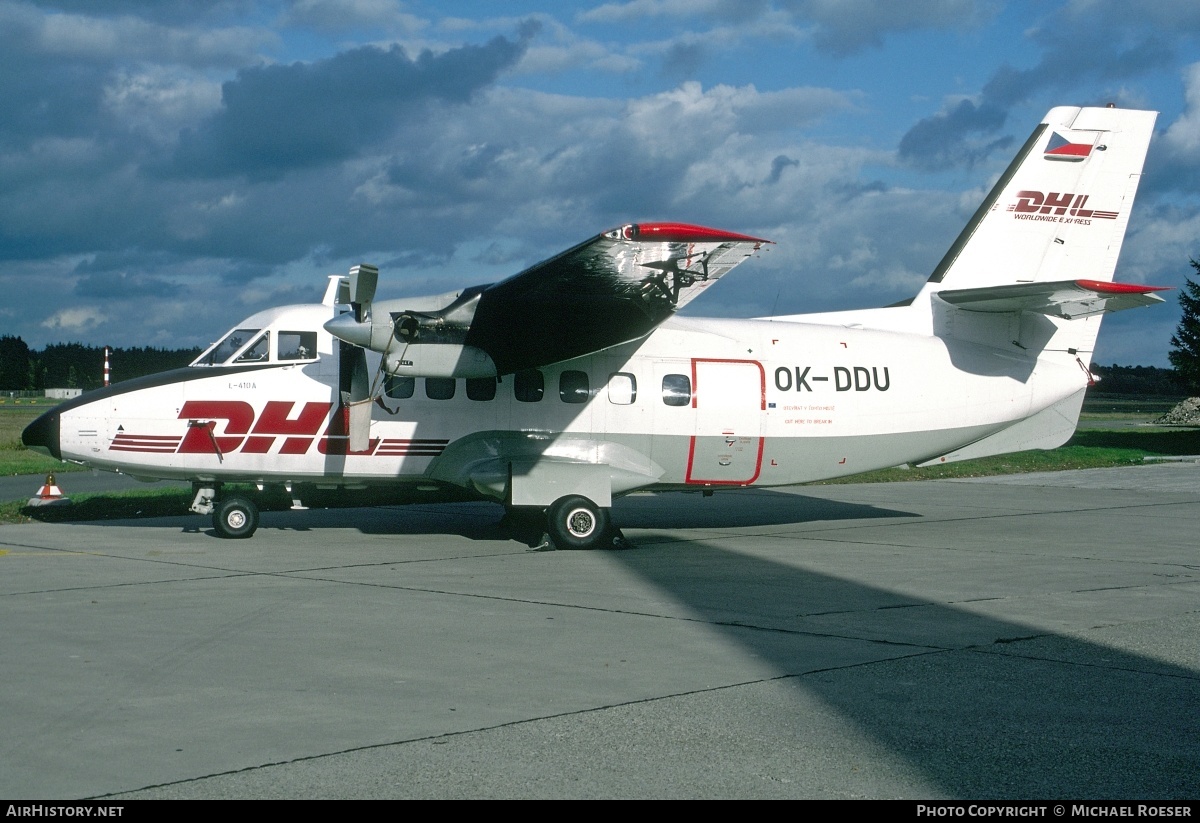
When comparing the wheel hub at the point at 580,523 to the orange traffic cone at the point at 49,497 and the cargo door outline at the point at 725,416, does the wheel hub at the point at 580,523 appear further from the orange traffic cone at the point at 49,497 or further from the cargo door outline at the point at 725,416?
the orange traffic cone at the point at 49,497

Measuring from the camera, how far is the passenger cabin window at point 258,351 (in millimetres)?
14492

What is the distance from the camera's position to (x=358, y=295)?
42.2ft

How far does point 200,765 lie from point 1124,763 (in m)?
4.37

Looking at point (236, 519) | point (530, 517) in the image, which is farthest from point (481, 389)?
point (236, 519)

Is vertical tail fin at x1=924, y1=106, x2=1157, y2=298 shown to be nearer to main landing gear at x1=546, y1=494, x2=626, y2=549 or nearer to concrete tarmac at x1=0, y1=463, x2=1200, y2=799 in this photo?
concrete tarmac at x1=0, y1=463, x2=1200, y2=799

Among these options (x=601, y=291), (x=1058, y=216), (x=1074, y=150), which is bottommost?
(x=601, y=291)

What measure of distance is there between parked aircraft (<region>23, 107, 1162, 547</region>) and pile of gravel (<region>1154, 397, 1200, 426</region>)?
133 feet

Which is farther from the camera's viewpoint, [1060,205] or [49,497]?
[49,497]

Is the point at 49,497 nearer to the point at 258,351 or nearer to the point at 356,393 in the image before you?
the point at 258,351

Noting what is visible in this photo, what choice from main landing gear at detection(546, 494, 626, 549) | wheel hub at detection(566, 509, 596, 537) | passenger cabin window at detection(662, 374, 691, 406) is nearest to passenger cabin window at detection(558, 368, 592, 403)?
passenger cabin window at detection(662, 374, 691, 406)

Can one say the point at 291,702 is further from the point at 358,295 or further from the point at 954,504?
the point at 954,504

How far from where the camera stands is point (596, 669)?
742 centimetres

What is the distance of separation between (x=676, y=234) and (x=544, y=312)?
287 centimetres

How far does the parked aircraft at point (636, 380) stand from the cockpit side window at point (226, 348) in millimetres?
29
